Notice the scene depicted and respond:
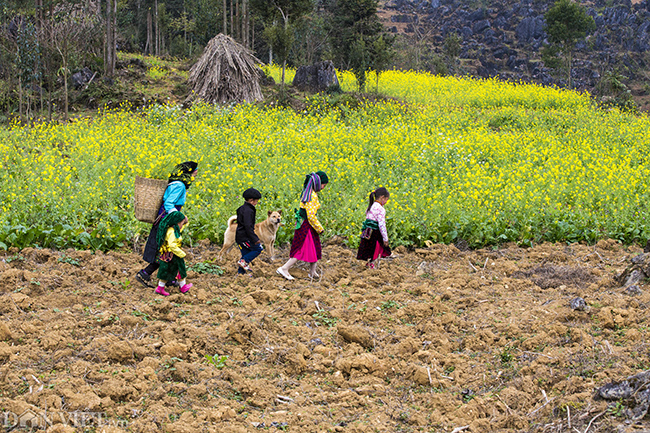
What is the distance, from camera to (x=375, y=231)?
6.92 m

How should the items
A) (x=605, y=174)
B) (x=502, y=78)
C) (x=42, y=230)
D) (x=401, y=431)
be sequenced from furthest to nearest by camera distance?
(x=502, y=78)
(x=605, y=174)
(x=42, y=230)
(x=401, y=431)

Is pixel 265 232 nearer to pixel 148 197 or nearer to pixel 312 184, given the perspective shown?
pixel 312 184

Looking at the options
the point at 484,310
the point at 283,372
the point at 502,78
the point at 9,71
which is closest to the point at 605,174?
the point at 484,310

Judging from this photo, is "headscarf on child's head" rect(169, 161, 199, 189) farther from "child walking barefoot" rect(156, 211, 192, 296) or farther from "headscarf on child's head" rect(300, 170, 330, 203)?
"headscarf on child's head" rect(300, 170, 330, 203)

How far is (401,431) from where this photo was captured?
11.9 ft

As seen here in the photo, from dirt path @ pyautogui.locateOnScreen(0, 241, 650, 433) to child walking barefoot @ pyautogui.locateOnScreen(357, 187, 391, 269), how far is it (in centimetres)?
25

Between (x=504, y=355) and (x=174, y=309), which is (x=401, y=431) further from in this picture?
(x=174, y=309)

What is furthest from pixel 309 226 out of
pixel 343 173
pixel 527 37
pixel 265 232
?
pixel 527 37

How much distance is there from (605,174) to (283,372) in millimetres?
9137

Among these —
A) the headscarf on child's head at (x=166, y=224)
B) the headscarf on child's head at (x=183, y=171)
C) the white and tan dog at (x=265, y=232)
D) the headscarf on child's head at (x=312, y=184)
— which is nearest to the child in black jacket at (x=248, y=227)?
the white and tan dog at (x=265, y=232)

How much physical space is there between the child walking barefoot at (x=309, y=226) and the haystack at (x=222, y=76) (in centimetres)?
1213

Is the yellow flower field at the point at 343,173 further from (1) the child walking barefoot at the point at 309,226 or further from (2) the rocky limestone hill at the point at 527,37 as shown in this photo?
(2) the rocky limestone hill at the point at 527,37

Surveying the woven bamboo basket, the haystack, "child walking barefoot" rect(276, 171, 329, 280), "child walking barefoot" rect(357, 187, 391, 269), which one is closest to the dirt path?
"child walking barefoot" rect(357, 187, 391, 269)

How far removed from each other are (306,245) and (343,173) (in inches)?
153
